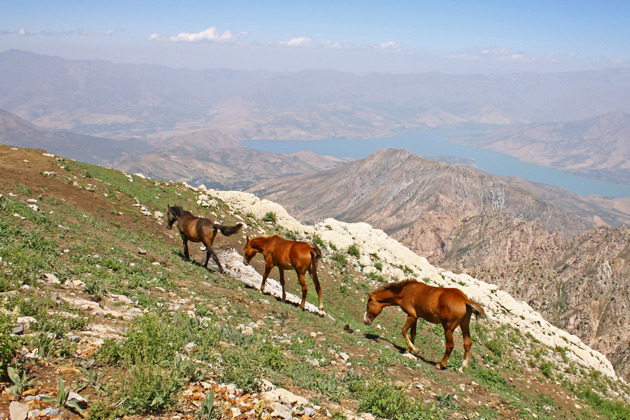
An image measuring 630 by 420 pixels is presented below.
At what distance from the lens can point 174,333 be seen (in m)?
7.30

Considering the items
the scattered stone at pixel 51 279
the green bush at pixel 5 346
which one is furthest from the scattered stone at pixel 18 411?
the scattered stone at pixel 51 279

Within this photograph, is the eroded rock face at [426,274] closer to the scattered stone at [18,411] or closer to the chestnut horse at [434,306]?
the chestnut horse at [434,306]

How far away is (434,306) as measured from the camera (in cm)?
1233

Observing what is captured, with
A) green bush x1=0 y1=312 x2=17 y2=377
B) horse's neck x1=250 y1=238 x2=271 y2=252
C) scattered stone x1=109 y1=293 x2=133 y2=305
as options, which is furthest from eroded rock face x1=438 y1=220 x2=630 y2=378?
green bush x1=0 y1=312 x2=17 y2=377

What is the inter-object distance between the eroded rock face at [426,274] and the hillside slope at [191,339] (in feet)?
1.34

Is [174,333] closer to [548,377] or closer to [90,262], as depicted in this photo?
[90,262]

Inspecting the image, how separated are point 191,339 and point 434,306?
7.80 metres

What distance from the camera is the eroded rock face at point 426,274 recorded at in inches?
941

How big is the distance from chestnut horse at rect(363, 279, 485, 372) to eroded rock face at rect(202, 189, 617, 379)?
11.1m

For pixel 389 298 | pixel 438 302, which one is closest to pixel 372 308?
pixel 389 298

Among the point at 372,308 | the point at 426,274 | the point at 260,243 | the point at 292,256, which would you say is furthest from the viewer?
the point at 426,274

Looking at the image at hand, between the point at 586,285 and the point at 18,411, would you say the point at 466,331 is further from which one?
the point at 586,285

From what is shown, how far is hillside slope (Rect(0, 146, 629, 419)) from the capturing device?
579 cm

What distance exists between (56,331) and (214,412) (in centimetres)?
317
